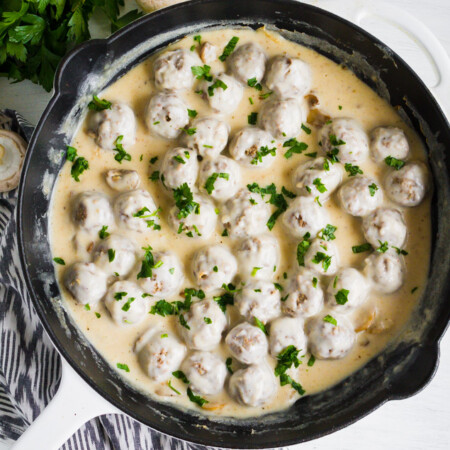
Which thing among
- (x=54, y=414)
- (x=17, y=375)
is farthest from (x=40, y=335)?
(x=54, y=414)

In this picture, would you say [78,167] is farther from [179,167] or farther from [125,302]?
[125,302]

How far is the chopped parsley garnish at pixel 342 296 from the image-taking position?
9.30 feet

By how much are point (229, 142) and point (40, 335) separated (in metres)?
1.32

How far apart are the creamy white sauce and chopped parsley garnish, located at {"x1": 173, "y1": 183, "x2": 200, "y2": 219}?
0.15m

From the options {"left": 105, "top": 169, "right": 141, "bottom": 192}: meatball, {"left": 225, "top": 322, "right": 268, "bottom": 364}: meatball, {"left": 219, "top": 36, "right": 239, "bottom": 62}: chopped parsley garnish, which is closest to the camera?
{"left": 225, "top": 322, "right": 268, "bottom": 364}: meatball

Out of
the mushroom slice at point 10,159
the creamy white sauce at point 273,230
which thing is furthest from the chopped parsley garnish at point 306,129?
the mushroom slice at point 10,159

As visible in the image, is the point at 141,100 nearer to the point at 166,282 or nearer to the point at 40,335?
the point at 166,282

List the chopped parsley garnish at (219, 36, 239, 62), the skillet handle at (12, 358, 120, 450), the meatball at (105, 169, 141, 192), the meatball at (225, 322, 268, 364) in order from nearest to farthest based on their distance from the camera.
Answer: the skillet handle at (12, 358, 120, 450)
the meatball at (225, 322, 268, 364)
the meatball at (105, 169, 141, 192)
the chopped parsley garnish at (219, 36, 239, 62)

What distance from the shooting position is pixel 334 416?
2.98m

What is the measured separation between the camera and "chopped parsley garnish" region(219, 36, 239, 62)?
9.96 feet

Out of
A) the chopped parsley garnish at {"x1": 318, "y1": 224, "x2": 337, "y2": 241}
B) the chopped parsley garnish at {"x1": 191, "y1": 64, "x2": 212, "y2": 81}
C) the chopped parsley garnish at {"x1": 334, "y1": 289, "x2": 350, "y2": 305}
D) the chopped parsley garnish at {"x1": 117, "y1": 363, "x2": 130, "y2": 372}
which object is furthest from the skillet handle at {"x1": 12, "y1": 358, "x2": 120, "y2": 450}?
the chopped parsley garnish at {"x1": 191, "y1": 64, "x2": 212, "y2": 81}

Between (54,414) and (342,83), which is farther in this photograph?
(342,83)

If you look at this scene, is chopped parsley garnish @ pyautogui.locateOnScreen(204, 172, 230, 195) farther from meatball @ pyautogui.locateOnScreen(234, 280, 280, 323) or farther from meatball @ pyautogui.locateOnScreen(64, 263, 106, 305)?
meatball @ pyautogui.locateOnScreen(64, 263, 106, 305)

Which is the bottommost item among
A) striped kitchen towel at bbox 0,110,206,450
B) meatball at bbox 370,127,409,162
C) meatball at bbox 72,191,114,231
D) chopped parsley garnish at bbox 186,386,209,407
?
striped kitchen towel at bbox 0,110,206,450
